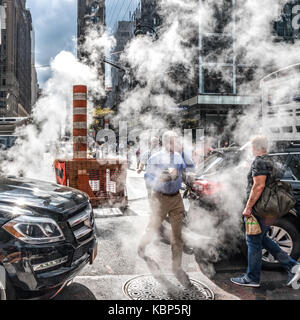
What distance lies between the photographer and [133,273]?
13.1ft

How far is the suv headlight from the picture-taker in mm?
2496

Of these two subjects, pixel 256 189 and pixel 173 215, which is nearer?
pixel 256 189

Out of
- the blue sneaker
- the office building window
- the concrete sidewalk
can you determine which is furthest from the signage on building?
the office building window

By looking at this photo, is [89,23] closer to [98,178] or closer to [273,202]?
[98,178]

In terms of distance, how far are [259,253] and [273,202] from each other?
1.97 feet

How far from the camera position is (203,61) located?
2086 centimetres

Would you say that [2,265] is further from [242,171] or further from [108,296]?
[242,171]

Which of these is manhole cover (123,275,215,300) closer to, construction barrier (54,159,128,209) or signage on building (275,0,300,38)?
construction barrier (54,159,128,209)

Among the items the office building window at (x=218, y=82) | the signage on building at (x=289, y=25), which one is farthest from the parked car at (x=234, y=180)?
the office building window at (x=218, y=82)

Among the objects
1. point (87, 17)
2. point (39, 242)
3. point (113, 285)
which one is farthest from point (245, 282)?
point (87, 17)

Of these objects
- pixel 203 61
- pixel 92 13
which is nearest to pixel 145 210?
pixel 92 13

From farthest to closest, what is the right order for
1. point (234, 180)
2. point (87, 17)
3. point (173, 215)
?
point (87, 17), point (234, 180), point (173, 215)

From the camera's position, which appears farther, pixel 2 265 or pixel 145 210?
pixel 145 210
